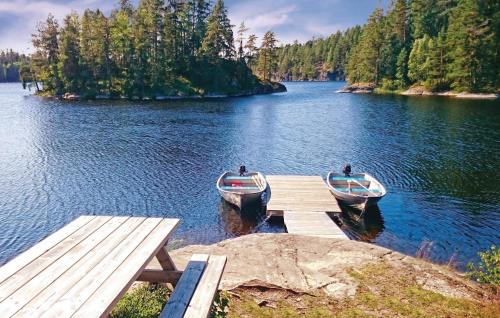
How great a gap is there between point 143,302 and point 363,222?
16388 mm

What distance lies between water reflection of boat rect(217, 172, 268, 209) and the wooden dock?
0.89m

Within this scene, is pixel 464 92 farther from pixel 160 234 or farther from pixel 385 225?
pixel 160 234

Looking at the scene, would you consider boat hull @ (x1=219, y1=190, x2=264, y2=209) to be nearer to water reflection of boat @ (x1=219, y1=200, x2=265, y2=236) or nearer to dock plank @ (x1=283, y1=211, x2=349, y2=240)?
water reflection of boat @ (x1=219, y1=200, x2=265, y2=236)

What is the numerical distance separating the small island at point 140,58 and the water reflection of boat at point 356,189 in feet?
231

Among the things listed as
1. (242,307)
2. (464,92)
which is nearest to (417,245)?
(242,307)

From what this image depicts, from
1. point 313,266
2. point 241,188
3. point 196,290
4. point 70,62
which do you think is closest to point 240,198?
point 241,188

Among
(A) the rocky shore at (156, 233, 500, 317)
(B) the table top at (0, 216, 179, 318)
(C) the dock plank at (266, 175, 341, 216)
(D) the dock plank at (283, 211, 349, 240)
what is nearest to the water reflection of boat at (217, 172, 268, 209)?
(C) the dock plank at (266, 175, 341, 216)

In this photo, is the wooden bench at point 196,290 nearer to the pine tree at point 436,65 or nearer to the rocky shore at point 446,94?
the rocky shore at point 446,94

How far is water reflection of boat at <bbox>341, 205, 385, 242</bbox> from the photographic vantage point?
19328 millimetres

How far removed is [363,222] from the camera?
20.7m

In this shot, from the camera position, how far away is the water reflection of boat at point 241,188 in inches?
858

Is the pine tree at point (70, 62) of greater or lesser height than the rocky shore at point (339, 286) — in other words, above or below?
above

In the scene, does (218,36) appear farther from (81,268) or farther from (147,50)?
(81,268)

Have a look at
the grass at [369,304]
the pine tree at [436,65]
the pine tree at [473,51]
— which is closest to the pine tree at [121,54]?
the pine tree at [436,65]
